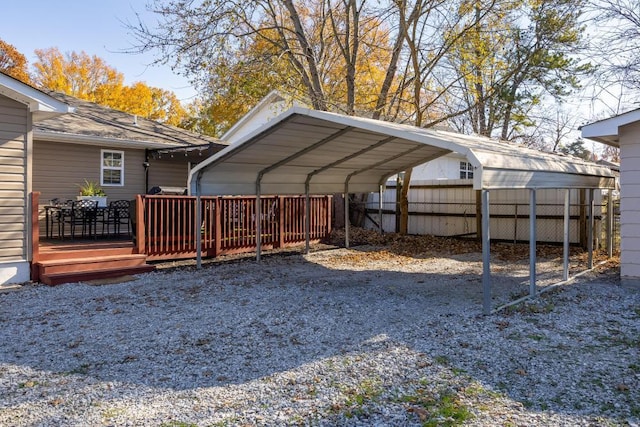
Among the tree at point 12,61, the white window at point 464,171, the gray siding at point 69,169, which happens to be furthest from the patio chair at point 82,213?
the tree at point 12,61

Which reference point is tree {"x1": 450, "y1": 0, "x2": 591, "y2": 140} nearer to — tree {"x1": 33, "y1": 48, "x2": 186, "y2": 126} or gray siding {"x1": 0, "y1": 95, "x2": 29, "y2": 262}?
gray siding {"x1": 0, "y1": 95, "x2": 29, "y2": 262}

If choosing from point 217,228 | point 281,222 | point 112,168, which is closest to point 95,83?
point 112,168

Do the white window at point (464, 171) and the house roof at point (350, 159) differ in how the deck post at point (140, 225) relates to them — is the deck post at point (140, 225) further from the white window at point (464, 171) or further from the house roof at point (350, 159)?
the white window at point (464, 171)

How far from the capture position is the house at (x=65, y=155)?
698 centimetres

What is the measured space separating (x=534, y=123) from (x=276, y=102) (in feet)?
31.9

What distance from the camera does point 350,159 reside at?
9.92 m

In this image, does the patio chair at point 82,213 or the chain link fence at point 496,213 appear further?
the chain link fence at point 496,213

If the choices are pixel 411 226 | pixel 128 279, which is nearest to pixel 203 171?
pixel 128 279

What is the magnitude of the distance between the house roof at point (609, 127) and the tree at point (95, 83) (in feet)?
86.1

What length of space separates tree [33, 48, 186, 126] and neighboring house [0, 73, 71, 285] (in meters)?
22.2

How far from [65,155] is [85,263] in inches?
189

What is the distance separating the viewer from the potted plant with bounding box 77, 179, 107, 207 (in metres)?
10.7

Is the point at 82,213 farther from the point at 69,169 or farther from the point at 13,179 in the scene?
the point at 13,179

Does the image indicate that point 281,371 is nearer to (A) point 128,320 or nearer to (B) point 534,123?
(A) point 128,320
